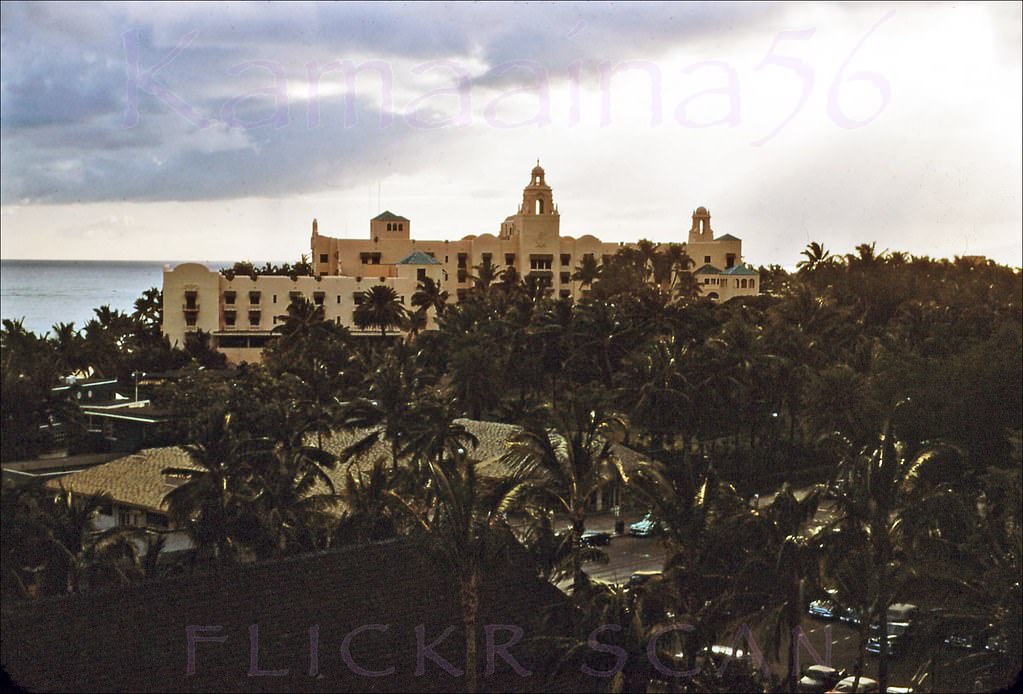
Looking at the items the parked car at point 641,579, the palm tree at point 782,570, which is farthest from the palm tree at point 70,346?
the palm tree at point 782,570

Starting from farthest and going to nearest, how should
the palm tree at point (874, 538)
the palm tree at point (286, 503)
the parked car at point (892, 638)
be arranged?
1. the parked car at point (892, 638)
2. the palm tree at point (286, 503)
3. the palm tree at point (874, 538)

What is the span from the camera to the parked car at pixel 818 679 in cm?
2498

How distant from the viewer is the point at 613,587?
2153cm

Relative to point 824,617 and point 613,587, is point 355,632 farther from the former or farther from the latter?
point 824,617

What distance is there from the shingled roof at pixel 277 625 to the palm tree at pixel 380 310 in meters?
56.8

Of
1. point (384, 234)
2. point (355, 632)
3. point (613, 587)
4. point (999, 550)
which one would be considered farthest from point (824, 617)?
point (384, 234)

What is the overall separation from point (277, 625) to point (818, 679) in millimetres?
13866

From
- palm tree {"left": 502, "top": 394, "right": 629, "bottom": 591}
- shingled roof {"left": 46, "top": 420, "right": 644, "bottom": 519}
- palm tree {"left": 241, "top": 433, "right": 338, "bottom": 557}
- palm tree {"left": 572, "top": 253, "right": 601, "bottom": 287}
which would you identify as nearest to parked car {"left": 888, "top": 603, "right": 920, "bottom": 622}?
shingled roof {"left": 46, "top": 420, "right": 644, "bottom": 519}

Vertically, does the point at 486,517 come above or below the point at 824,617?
above

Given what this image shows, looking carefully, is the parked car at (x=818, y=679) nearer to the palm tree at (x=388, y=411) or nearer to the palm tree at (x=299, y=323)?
the palm tree at (x=388, y=411)

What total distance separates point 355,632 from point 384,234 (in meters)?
82.6

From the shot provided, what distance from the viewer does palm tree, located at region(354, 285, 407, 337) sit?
7562 cm

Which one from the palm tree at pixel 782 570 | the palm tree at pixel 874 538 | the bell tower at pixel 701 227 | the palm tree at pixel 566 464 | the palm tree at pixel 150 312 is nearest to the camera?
the palm tree at pixel 782 570

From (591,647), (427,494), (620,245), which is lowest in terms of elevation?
(591,647)
